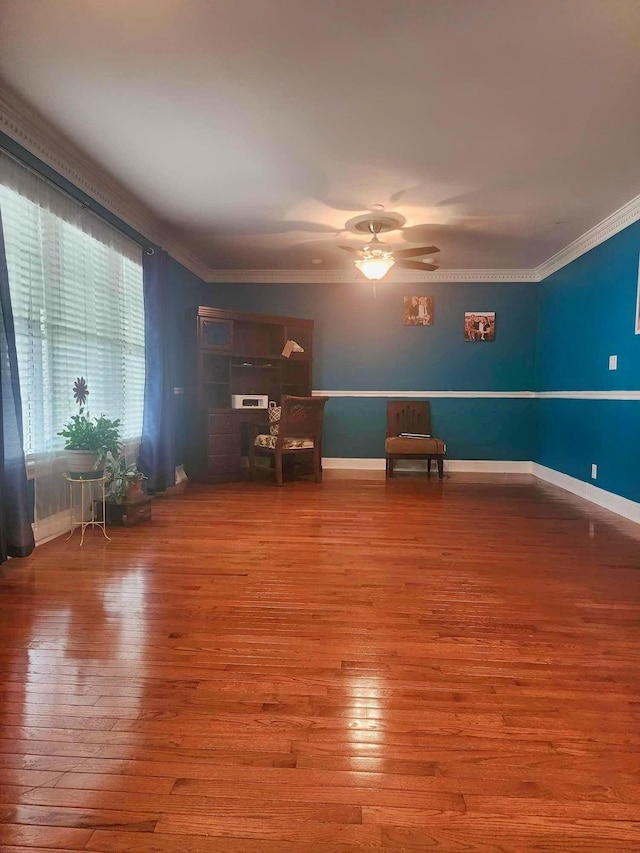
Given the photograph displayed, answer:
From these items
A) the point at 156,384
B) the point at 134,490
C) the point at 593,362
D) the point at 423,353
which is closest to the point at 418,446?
the point at 423,353

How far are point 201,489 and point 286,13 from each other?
3930 mm

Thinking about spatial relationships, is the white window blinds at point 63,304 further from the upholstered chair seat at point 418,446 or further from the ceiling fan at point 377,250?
the upholstered chair seat at point 418,446

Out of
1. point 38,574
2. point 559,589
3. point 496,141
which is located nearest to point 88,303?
point 38,574

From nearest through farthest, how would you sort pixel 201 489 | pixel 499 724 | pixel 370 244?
pixel 499 724
pixel 370 244
pixel 201 489

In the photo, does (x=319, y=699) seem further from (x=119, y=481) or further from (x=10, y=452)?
(x=119, y=481)

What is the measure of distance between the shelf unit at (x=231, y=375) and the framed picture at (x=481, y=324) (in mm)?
2015

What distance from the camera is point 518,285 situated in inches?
245

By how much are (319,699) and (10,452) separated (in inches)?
81.0

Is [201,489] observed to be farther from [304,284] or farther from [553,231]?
[553,231]

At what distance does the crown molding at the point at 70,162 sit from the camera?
270 centimetres

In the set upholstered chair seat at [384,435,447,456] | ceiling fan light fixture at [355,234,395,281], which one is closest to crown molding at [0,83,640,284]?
ceiling fan light fixture at [355,234,395,281]

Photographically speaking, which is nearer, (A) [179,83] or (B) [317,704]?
(B) [317,704]

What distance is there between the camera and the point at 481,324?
6285 mm

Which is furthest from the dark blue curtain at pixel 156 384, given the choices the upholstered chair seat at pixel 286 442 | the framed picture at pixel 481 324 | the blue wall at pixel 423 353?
the framed picture at pixel 481 324
